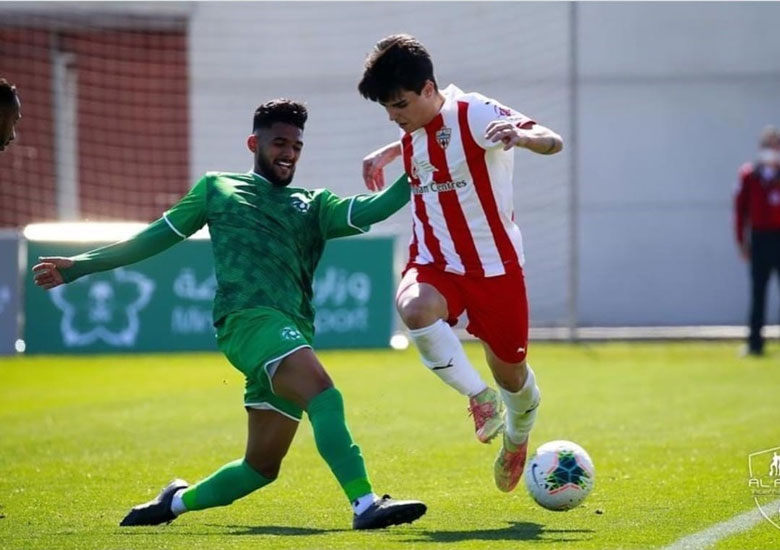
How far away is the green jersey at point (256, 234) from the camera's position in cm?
640

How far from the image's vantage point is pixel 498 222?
717 centimetres

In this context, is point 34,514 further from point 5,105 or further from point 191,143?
point 191,143

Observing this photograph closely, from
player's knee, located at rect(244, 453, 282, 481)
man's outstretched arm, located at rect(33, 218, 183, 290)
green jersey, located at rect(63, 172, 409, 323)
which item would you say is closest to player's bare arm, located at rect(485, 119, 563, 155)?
green jersey, located at rect(63, 172, 409, 323)

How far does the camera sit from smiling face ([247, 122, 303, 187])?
6562 millimetres

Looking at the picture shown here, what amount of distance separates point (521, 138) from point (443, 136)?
2.51 ft

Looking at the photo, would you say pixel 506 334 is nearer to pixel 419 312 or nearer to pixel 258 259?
pixel 419 312

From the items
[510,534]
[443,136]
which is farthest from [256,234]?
[510,534]

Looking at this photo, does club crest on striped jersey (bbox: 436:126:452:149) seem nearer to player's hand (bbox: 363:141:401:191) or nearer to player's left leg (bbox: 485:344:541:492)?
player's hand (bbox: 363:141:401:191)

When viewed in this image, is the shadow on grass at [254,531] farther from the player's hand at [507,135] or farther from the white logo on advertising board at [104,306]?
the white logo on advertising board at [104,306]

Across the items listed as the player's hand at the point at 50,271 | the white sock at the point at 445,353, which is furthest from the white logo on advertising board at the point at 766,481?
the player's hand at the point at 50,271

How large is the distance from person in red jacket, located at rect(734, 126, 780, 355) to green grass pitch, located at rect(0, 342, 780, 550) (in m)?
0.61

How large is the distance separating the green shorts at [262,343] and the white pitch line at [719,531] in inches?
68.7

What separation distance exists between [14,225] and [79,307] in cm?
527

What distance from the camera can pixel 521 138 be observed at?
6320 mm
